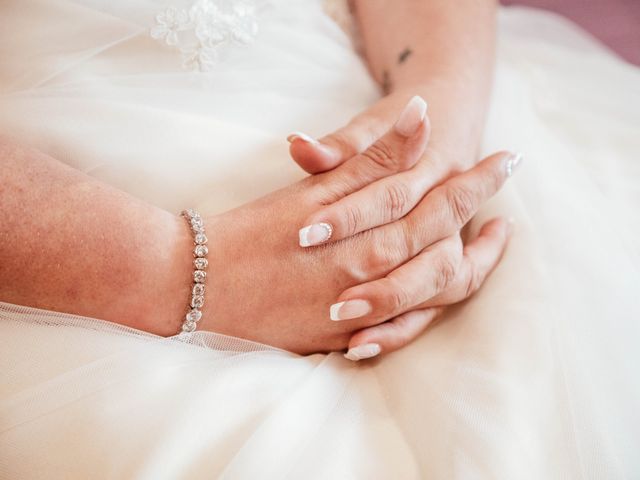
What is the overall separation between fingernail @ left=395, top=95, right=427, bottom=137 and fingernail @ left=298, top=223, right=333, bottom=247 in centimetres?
19

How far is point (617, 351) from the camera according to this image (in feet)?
2.53

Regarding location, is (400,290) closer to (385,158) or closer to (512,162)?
(385,158)

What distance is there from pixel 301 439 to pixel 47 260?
40 centimetres

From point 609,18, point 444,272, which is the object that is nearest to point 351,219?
point 444,272

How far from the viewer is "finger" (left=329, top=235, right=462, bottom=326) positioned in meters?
0.82

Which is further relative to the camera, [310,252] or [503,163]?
[503,163]

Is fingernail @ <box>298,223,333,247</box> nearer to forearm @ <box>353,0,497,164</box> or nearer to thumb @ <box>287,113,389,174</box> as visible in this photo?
thumb @ <box>287,113,389,174</box>

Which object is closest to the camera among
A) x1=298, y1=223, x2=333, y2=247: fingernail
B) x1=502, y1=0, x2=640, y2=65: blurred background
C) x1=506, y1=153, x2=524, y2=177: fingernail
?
x1=298, y1=223, x2=333, y2=247: fingernail

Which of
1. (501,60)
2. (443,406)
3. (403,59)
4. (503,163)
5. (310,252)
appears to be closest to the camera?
(443,406)

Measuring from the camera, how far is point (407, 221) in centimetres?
88

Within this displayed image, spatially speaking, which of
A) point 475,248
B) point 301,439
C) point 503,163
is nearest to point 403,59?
point 503,163

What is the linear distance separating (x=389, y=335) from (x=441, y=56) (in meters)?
0.56

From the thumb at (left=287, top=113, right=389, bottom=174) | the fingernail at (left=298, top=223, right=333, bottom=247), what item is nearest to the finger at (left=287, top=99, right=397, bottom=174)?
the thumb at (left=287, top=113, right=389, bottom=174)

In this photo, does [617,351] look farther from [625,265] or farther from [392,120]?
[392,120]
